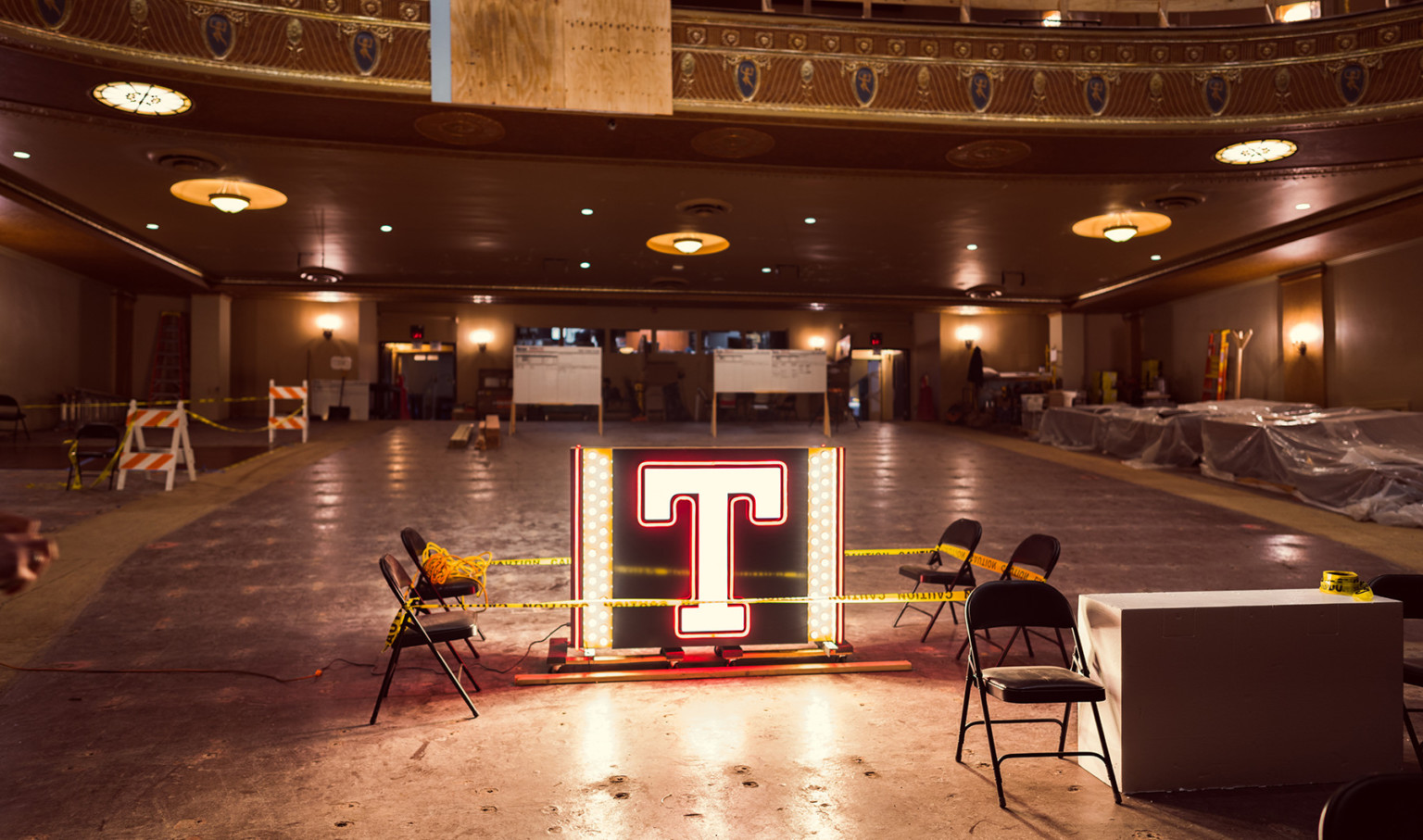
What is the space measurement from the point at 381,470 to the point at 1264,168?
1166 centimetres

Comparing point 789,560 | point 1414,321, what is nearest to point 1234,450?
point 1414,321

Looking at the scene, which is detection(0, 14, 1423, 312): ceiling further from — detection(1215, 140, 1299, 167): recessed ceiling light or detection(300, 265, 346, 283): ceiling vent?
detection(300, 265, 346, 283): ceiling vent

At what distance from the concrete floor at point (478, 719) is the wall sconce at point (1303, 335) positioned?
31.1 ft

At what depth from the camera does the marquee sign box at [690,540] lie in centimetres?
397

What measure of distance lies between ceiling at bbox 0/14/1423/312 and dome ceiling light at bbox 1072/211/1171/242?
0.88ft

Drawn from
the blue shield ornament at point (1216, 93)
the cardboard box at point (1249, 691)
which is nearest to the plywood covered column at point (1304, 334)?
the blue shield ornament at point (1216, 93)

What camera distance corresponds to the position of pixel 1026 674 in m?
2.93

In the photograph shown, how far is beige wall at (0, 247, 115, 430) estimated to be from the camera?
14.0m

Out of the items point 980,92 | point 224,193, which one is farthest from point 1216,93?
point 224,193

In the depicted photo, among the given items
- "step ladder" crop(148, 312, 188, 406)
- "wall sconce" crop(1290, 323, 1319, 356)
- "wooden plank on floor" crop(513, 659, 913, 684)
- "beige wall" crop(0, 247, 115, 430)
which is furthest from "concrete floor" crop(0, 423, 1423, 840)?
"step ladder" crop(148, 312, 188, 406)

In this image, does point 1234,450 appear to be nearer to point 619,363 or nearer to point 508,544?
point 508,544

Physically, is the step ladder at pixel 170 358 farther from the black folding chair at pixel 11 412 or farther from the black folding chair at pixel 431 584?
the black folding chair at pixel 431 584

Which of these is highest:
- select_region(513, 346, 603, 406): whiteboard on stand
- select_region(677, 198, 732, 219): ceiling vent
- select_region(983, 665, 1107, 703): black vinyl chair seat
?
select_region(677, 198, 732, 219): ceiling vent

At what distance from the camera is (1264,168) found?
9.79 metres
